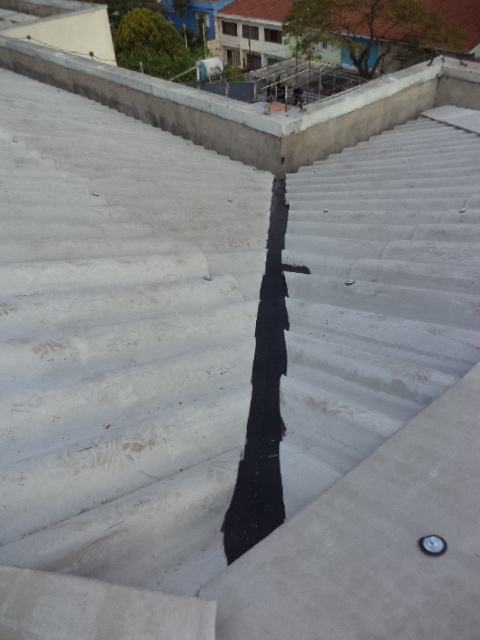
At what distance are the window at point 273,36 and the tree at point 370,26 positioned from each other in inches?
277

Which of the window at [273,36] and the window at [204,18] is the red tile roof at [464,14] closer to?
the window at [273,36]

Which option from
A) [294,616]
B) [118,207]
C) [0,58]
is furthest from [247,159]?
[0,58]

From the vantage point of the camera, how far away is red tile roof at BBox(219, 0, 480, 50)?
75.4 feet

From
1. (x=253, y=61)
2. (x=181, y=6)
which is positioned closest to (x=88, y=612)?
(x=253, y=61)

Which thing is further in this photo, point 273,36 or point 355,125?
point 273,36

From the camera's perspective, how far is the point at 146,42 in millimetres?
27203

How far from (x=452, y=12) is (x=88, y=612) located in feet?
101

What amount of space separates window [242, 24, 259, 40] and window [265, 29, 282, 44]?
100 cm

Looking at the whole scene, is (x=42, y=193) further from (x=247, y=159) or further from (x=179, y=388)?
(x=247, y=159)

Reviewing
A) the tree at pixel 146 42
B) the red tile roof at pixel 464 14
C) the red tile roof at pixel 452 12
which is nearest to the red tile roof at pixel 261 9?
the red tile roof at pixel 452 12

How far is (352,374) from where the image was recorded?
263 cm

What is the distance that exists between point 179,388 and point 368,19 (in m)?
26.3

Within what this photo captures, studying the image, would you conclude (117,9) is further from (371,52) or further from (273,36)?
(371,52)

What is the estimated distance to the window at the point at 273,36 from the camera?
31.7 m
